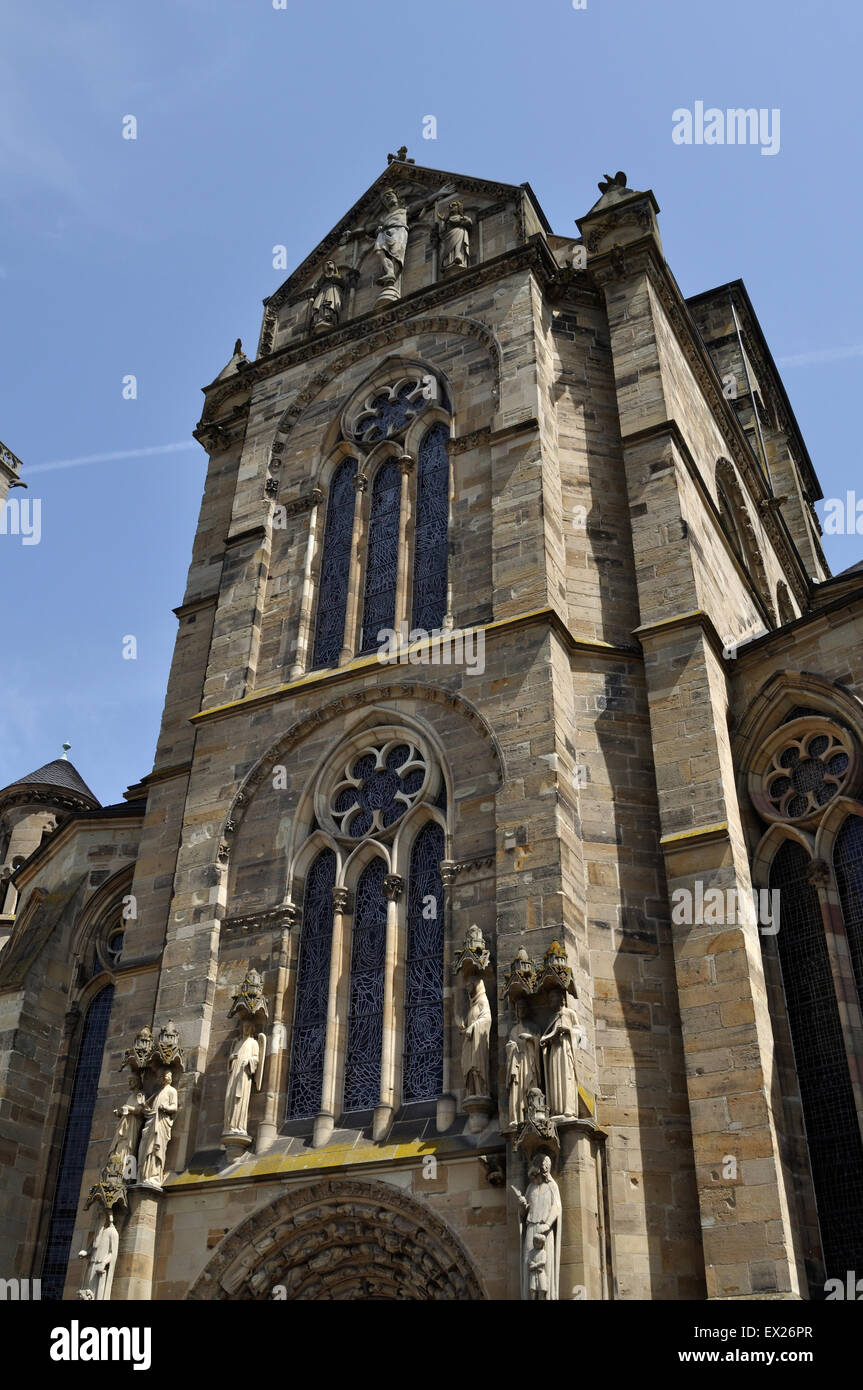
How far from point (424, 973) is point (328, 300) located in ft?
39.7

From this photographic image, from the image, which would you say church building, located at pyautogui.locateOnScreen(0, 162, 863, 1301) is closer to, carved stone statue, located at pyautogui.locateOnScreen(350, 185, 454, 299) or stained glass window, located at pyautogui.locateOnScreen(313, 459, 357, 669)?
stained glass window, located at pyautogui.locateOnScreen(313, 459, 357, 669)

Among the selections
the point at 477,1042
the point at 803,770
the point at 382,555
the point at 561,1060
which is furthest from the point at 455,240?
the point at 561,1060

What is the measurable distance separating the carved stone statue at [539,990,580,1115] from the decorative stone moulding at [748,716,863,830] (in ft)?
12.2

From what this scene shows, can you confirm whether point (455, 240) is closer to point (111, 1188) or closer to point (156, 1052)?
point (156, 1052)

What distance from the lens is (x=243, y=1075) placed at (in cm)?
1352

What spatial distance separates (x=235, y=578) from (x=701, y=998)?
31.3 feet

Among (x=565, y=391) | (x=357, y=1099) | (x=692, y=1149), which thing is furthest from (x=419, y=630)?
(x=692, y=1149)

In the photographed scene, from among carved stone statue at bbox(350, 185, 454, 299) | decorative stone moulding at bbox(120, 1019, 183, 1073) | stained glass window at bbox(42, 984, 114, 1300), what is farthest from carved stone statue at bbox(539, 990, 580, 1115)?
carved stone statue at bbox(350, 185, 454, 299)

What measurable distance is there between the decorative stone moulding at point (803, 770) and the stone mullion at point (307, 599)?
20.1 feet

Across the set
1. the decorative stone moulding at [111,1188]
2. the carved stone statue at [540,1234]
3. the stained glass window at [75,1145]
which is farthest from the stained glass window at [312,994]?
the stained glass window at [75,1145]

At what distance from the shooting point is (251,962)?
14.6 meters

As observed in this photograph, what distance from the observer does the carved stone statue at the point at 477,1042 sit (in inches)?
476

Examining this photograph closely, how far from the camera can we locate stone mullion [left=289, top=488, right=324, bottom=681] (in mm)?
17125

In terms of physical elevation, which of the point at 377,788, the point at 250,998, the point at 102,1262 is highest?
the point at 377,788
